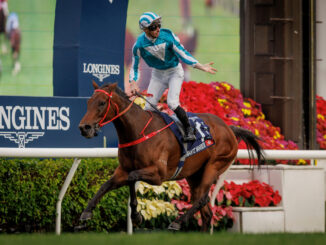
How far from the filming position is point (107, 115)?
6043mm

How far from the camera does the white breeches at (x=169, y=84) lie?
6.65m

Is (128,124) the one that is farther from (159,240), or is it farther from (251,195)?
(251,195)

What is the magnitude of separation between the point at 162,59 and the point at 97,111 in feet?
3.12

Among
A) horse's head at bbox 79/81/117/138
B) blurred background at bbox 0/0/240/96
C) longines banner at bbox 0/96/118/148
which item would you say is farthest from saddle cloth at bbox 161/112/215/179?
blurred background at bbox 0/0/240/96

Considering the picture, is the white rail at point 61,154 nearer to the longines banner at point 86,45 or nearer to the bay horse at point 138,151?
the bay horse at point 138,151

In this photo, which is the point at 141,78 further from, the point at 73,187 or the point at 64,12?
the point at 73,187

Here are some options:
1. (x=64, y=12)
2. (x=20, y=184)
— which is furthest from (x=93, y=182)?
(x=64, y=12)

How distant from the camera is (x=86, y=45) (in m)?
7.43

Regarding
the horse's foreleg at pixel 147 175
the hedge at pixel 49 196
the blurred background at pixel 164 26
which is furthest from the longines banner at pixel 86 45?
the blurred background at pixel 164 26

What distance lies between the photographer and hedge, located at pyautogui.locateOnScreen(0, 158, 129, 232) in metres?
6.62

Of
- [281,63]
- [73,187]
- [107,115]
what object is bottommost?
[73,187]

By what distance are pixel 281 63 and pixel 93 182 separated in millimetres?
3828

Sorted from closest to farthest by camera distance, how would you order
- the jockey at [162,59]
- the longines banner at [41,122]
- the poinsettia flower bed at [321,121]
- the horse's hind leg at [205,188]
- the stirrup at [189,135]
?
the jockey at [162,59]
the stirrup at [189,135]
the horse's hind leg at [205,188]
the longines banner at [41,122]
the poinsettia flower bed at [321,121]

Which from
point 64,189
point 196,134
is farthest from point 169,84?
point 64,189
